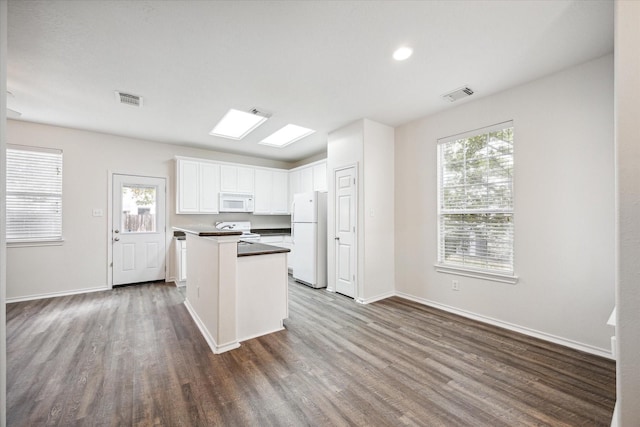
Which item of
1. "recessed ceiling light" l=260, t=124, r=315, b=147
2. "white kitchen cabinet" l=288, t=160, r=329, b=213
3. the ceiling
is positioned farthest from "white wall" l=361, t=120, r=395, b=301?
"white kitchen cabinet" l=288, t=160, r=329, b=213

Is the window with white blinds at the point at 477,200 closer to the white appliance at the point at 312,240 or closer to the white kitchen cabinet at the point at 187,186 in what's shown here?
the white appliance at the point at 312,240

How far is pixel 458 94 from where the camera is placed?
10.1ft

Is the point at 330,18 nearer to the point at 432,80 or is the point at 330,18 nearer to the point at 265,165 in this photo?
the point at 432,80

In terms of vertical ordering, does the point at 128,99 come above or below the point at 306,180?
above

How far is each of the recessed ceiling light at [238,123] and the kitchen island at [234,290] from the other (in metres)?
1.87

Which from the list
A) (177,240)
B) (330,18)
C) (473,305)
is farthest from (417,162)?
(177,240)

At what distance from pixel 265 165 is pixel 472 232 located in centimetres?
468

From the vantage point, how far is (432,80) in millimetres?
2799

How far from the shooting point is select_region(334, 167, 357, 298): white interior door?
403 centimetres

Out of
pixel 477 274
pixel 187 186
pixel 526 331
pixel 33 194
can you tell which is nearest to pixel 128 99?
pixel 187 186

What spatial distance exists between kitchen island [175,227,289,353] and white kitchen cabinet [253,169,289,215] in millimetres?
2786

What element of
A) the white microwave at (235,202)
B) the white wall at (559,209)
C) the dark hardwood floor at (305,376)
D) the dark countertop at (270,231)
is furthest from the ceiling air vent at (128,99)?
the white wall at (559,209)

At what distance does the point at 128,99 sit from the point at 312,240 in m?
3.21

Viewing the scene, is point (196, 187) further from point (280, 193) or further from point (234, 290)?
point (234, 290)
